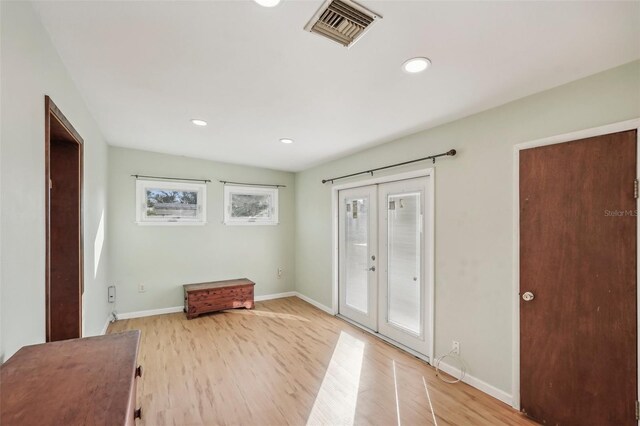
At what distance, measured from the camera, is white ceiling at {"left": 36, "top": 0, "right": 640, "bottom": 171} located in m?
1.47

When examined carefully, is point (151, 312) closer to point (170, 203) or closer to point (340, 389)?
point (170, 203)

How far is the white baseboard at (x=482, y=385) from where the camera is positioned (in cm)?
241

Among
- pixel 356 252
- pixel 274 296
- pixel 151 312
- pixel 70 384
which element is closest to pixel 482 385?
pixel 356 252

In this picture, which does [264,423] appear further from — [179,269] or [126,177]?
[126,177]

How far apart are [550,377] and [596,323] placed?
53 cm

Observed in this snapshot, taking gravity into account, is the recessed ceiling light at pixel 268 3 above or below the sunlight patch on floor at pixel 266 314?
above

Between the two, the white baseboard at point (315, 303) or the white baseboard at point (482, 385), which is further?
the white baseboard at point (315, 303)

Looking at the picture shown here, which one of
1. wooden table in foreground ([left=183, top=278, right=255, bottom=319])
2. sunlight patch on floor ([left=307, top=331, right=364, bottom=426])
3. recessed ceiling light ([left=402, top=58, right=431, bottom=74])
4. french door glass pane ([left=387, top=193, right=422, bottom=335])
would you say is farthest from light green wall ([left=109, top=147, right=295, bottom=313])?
recessed ceiling light ([left=402, top=58, right=431, bottom=74])

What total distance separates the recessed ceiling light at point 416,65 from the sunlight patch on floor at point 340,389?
2502 millimetres

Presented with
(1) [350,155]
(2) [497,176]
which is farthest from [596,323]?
(1) [350,155]

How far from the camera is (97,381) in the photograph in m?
1.00

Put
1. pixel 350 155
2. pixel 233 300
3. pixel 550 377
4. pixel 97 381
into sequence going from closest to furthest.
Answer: pixel 97 381, pixel 550 377, pixel 350 155, pixel 233 300

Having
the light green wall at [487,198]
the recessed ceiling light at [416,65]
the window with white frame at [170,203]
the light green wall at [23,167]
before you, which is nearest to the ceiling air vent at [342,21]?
the recessed ceiling light at [416,65]

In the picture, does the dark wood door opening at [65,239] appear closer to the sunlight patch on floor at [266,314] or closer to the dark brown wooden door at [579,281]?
the sunlight patch on floor at [266,314]
